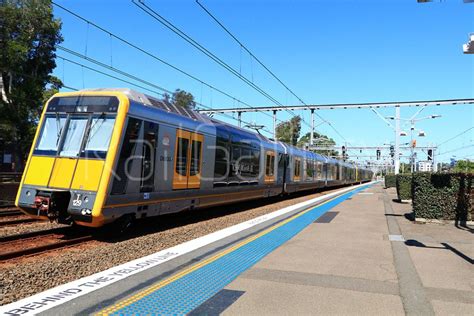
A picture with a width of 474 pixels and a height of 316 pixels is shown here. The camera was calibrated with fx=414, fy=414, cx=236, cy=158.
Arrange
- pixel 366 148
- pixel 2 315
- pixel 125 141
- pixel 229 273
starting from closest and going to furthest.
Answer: pixel 2 315
pixel 229 273
pixel 125 141
pixel 366 148

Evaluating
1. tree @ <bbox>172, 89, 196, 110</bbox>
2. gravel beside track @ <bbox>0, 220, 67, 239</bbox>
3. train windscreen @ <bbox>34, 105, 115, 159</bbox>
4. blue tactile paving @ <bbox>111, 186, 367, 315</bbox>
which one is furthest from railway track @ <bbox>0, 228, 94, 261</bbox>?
tree @ <bbox>172, 89, 196, 110</bbox>

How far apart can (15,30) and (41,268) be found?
83.7 feet

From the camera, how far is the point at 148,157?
9.55 meters

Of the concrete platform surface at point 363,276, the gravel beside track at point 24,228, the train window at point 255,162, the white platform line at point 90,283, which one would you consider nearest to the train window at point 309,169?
the train window at point 255,162

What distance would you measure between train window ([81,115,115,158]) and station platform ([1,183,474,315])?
298 cm

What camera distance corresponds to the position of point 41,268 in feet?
21.6

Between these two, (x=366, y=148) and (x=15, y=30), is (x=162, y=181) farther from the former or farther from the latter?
(x=366, y=148)

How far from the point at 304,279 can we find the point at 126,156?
4787 millimetres

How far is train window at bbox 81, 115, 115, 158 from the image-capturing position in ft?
28.7

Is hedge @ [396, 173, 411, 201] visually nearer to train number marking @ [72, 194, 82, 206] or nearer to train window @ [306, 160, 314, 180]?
train window @ [306, 160, 314, 180]

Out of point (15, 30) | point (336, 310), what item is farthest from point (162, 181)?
point (15, 30)

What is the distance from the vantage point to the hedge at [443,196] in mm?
11680

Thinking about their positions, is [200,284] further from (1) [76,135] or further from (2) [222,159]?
(2) [222,159]

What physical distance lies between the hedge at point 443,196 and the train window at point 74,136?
9.38m
